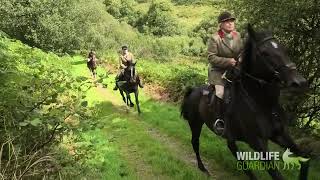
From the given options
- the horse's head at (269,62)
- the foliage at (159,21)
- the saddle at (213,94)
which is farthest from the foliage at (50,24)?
the horse's head at (269,62)

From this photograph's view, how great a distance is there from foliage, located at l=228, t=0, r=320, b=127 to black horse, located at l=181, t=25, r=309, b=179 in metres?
4.98

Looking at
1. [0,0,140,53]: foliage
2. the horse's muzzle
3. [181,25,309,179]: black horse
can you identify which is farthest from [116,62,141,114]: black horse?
[0,0,140,53]: foliage

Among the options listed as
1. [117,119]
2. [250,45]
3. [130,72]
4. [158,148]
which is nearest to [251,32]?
[250,45]

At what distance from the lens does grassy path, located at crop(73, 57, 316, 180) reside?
945cm

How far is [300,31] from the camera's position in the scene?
13.1 meters

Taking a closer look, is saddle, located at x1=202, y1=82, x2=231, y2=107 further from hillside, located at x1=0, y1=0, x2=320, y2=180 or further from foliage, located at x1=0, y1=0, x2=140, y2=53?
foliage, located at x1=0, y1=0, x2=140, y2=53

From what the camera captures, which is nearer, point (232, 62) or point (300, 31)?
point (232, 62)

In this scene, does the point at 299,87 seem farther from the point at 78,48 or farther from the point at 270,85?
the point at 78,48

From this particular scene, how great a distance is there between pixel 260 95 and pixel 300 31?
6831 mm

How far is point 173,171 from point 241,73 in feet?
10.6

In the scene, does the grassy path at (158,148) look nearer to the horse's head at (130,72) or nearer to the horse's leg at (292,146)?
the horse's head at (130,72)

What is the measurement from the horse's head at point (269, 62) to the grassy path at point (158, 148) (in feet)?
8.87

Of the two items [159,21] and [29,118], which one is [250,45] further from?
[159,21]

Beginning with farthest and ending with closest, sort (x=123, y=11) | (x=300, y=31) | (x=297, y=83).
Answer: (x=123, y=11)
(x=300, y=31)
(x=297, y=83)
